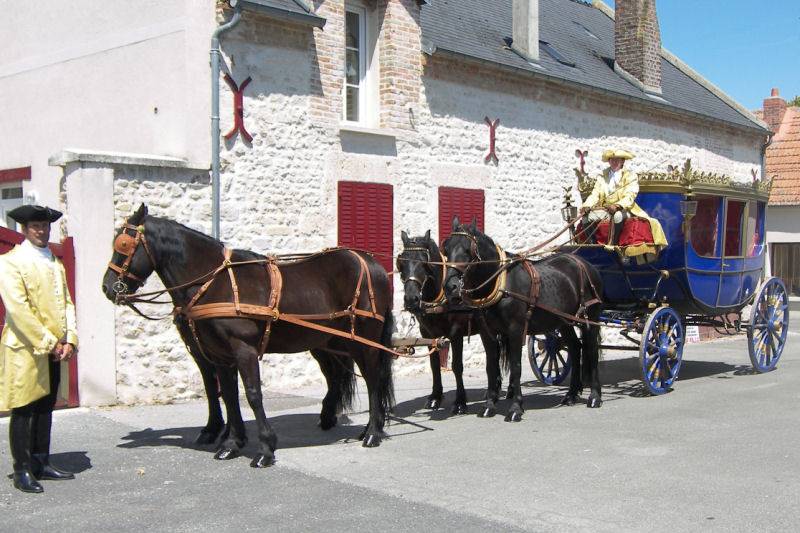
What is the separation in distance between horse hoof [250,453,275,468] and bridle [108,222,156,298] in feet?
5.48

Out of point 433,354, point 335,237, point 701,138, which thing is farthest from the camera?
point 701,138

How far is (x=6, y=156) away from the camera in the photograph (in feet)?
42.3

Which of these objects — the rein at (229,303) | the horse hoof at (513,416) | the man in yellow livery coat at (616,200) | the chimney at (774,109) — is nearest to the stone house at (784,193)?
the chimney at (774,109)

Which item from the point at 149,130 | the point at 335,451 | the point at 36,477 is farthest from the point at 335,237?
the point at 36,477

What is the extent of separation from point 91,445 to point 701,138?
51.6ft

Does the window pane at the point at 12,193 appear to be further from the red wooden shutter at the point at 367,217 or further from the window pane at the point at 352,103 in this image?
the window pane at the point at 352,103

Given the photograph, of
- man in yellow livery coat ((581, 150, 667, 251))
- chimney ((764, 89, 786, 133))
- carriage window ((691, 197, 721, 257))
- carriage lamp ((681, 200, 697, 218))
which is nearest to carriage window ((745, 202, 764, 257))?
carriage window ((691, 197, 721, 257))

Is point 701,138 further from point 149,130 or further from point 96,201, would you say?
point 96,201

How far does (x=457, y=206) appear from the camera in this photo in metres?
13.5

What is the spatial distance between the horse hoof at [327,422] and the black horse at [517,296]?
1620mm

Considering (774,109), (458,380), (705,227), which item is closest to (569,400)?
(458,380)

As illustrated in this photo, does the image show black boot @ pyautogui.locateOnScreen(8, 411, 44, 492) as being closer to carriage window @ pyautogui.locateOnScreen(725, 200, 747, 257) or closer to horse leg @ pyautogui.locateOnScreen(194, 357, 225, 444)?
horse leg @ pyautogui.locateOnScreen(194, 357, 225, 444)

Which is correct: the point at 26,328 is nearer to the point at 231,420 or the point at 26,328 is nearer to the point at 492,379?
the point at 231,420

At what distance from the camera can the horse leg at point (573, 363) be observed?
9961 millimetres
